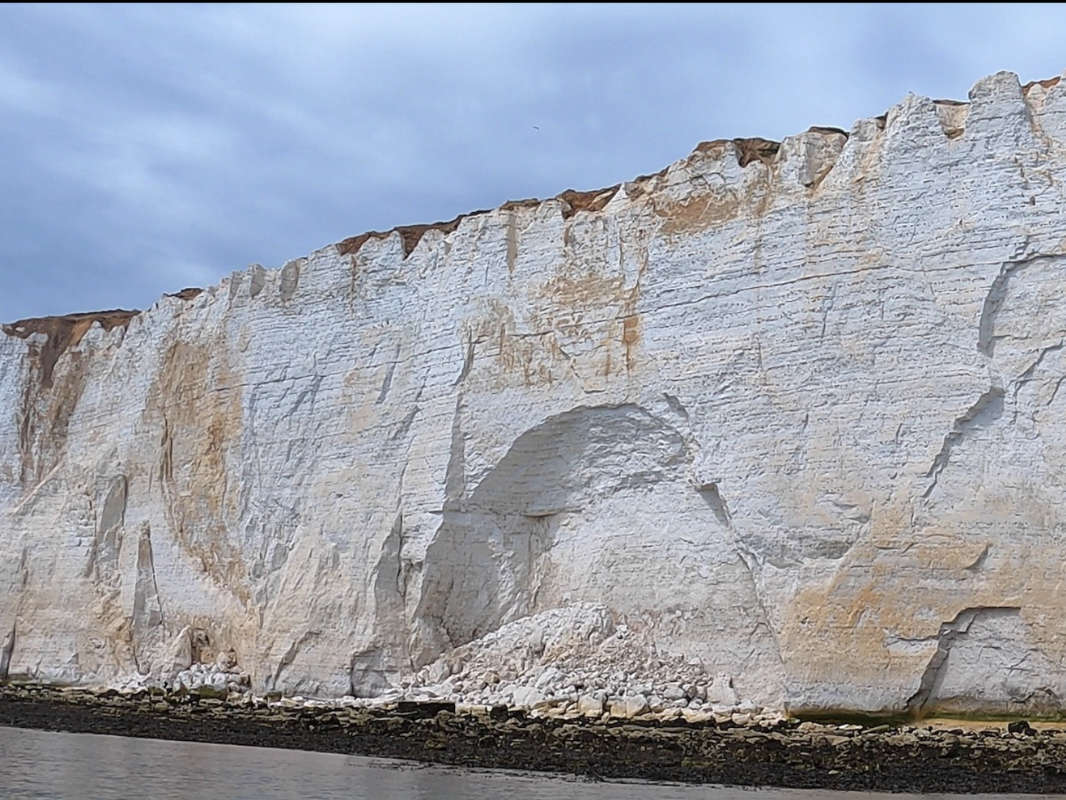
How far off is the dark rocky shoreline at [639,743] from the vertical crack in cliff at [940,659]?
48 centimetres

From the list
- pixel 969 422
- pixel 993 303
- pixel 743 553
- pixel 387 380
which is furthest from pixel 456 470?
pixel 993 303

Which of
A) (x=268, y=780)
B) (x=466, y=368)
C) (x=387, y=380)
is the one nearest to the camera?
(x=268, y=780)

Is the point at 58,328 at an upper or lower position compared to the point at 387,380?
upper

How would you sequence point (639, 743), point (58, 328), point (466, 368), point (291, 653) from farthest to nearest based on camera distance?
point (58, 328), point (291, 653), point (466, 368), point (639, 743)

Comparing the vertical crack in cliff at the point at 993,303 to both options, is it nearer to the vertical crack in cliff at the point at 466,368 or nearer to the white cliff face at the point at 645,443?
the white cliff face at the point at 645,443

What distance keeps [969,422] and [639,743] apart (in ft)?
18.4

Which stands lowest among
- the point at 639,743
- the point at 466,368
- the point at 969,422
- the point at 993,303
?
the point at 639,743

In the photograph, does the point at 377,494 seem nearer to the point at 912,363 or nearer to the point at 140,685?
the point at 140,685

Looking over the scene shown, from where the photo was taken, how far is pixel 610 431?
19.5 m

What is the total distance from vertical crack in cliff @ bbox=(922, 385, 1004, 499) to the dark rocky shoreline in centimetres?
308

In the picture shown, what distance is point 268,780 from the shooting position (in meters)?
11.5

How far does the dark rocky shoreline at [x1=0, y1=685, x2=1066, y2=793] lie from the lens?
11.5m

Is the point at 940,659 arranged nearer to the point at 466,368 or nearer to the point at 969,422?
the point at 969,422

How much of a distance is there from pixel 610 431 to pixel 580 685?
3.93 meters
